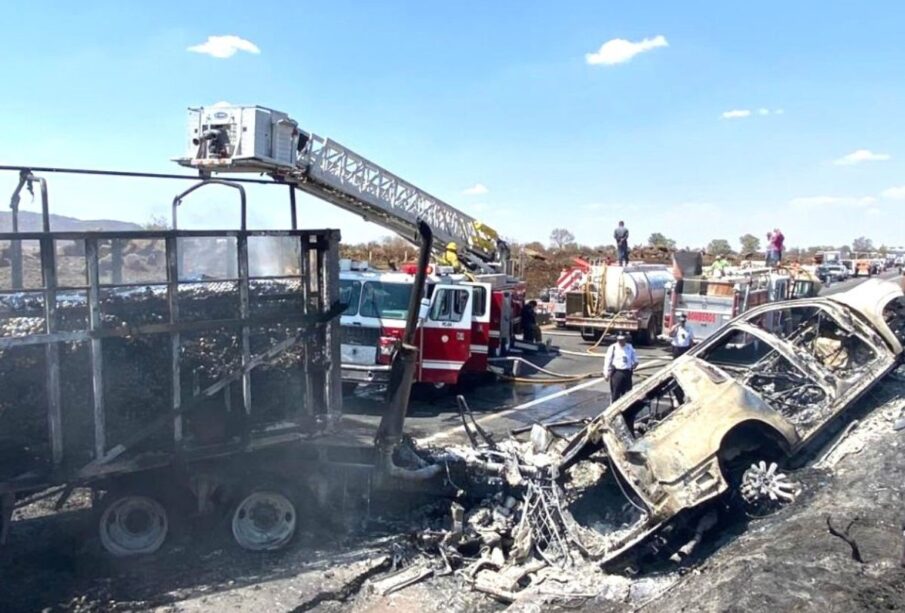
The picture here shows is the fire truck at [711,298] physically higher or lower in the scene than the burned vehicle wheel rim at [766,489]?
higher

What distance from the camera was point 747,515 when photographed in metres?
6.07

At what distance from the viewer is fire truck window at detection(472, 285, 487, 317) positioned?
12.0 meters

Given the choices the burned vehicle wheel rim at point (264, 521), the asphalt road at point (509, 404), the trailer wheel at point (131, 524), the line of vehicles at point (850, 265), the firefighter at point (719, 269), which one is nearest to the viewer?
the trailer wheel at point (131, 524)

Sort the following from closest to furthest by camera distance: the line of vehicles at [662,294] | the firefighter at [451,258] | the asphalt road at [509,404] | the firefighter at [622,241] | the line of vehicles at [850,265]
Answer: the asphalt road at [509,404] < the firefighter at [451,258] < the line of vehicles at [662,294] < the firefighter at [622,241] < the line of vehicles at [850,265]

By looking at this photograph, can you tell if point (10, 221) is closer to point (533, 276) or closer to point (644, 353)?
point (644, 353)

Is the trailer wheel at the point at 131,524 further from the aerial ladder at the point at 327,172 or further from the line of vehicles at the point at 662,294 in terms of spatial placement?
the line of vehicles at the point at 662,294

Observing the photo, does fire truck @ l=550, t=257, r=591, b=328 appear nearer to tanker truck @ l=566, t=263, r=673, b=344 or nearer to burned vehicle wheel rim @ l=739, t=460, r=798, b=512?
tanker truck @ l=566, t=263, r=673, b=344

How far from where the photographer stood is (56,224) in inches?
224

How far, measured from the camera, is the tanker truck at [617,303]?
1923 centimetres

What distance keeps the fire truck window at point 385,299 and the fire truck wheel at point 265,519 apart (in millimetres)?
5110

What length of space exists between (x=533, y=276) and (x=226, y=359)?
31.3 m

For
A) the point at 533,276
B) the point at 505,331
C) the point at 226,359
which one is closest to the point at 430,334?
the point at 505,331

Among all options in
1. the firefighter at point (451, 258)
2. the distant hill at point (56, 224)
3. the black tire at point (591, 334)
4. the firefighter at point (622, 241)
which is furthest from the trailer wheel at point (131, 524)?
the firefighter at point (622, 241)

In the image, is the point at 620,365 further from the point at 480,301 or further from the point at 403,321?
the point at 403,321
